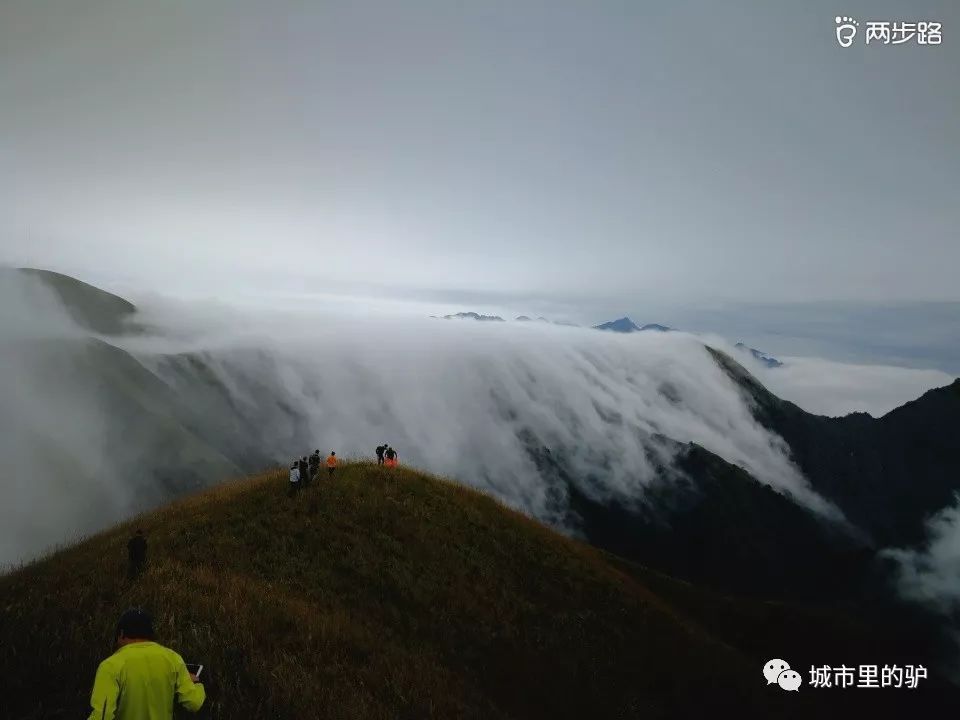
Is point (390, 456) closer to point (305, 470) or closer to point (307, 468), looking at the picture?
point (307, 468)

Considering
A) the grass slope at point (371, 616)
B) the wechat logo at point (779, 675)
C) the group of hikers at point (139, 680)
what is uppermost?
the group of hikers at point (139, 680)

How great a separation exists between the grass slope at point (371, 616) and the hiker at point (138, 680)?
4.78m

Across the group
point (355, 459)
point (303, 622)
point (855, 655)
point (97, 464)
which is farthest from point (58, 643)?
point (97, 464)

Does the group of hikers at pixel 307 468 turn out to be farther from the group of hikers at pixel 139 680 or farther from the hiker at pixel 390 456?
the group of hikers at pixel 139 680

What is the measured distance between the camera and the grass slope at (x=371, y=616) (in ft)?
37.1

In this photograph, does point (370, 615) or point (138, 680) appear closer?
point (138, 680)

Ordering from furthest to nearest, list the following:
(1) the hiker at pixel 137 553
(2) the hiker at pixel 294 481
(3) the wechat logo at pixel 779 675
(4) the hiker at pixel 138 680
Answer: (3) the wechat logo at pixel 779 675 → (2) the hiker at pixel 294 481 → (1) the hiker at pixel 137 553 → (4) the hiker at pixel 138 680

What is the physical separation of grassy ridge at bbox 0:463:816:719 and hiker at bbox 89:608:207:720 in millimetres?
4779

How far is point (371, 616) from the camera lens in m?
18.1

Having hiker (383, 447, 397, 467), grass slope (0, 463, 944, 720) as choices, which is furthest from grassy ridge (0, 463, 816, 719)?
hiker (383, 447, 397, 467)

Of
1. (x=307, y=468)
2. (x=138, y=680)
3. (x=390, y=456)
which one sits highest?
(x=138, y=680)

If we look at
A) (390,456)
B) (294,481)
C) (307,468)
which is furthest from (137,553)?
(390,456)

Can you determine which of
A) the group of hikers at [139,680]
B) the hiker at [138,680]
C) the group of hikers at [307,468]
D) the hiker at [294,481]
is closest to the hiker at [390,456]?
the group of hikers at [307,468]

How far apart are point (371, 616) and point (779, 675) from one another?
2469cm
